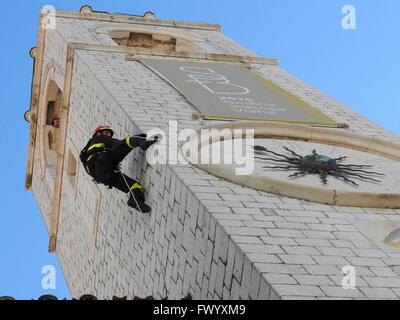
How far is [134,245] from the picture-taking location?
12.7 m

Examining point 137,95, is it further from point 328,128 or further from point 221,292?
point 221,292

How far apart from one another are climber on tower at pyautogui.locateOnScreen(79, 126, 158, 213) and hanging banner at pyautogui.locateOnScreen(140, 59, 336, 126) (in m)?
2.11

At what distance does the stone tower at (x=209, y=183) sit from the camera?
941 cm

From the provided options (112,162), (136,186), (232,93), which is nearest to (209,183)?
(136,186)

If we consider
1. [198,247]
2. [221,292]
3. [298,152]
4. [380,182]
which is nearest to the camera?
[221,292]

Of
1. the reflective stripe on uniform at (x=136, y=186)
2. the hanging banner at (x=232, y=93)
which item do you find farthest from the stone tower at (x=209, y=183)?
the reflective stripe on uniform at (x=136, y=186)

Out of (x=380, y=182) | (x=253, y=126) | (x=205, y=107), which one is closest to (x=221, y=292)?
(x=380, y=182)

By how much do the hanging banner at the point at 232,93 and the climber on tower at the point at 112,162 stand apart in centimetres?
211

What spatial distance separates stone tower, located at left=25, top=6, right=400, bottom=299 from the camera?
9414mm

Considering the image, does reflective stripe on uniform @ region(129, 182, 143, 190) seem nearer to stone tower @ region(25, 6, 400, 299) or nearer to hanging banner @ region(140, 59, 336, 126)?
stone tower @ region(25, 6, 400, 299)

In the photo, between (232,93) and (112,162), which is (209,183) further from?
(232,93)

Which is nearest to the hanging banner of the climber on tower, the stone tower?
the stone tower

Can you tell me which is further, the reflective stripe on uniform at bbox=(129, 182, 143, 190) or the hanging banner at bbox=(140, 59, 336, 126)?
the hanging banner at bbox=(140, 59, 336, 126)
